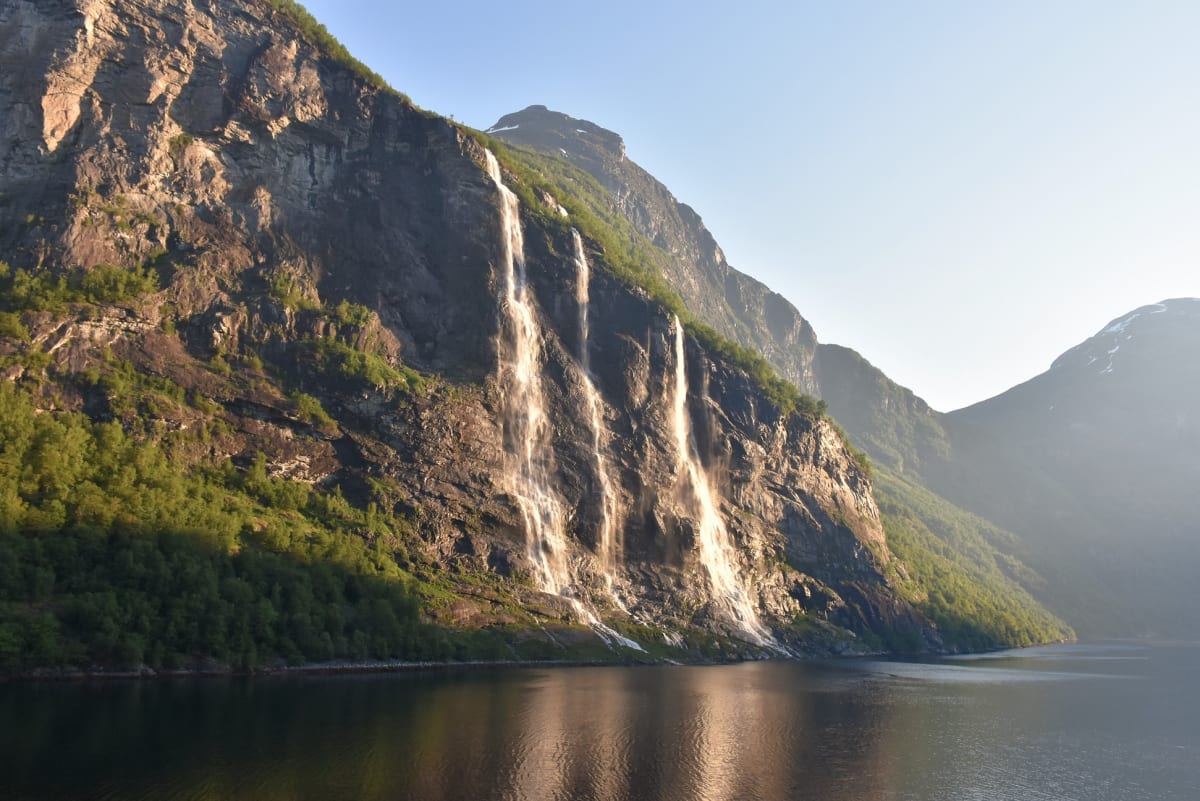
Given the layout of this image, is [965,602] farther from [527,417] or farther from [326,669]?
[326,669]

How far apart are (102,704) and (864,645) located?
106 meters

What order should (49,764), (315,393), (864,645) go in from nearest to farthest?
(49,764)
(315,393)
(864,645)

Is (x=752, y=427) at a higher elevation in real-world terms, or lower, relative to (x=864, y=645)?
higher

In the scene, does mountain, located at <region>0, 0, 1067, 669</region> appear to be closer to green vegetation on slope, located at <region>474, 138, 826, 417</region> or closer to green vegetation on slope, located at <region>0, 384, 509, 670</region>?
green vegetation on slope, located at <region>0, 384, 509, 670</region>

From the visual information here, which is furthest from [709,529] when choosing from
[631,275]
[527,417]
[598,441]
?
[631,275]

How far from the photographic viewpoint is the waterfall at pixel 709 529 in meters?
109

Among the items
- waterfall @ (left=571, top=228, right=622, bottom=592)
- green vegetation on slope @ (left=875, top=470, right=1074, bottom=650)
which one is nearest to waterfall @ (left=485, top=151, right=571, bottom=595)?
waterfall @ (left=571, top=228, right=622, bottom=592)

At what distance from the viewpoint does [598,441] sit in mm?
108312

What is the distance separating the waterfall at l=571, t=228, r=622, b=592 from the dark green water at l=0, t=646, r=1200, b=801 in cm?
3048

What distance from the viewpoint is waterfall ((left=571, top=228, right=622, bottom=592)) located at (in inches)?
3976

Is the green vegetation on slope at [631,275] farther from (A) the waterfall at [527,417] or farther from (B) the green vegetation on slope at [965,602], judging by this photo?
(B) the green vegetation on slope at [965,602]

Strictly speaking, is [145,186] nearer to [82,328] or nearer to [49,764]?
[82,328]

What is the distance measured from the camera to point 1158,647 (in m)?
171

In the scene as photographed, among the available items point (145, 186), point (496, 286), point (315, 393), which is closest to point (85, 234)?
point (145, 186)
